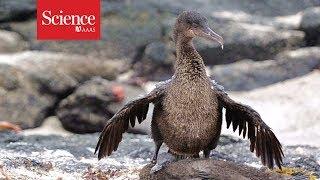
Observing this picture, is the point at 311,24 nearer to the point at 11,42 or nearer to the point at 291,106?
the point at 291,106

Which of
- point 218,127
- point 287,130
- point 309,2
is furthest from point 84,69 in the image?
point 218,127

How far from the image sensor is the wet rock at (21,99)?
11.2 m

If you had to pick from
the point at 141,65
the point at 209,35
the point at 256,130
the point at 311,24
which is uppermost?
the point at 311,24

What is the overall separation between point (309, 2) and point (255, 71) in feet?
8.03

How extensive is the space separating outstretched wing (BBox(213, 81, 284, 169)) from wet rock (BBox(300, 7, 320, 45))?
8.86m

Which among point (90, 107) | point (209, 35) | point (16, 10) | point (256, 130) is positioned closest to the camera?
point (209, 35)

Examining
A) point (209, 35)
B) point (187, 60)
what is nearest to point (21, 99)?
point (187, 60)

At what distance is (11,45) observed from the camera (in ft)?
42.2

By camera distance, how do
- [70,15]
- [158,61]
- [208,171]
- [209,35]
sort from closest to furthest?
[208,171], [209,35], [70,15], [158,61]

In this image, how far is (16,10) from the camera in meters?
13.6

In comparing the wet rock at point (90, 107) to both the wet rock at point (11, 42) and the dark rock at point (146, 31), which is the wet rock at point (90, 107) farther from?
the dark rock at point (146, 31)

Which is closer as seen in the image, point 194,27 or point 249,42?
point 194,27

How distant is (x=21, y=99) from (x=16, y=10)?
284 cm

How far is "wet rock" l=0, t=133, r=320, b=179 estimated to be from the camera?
5.53 meters
